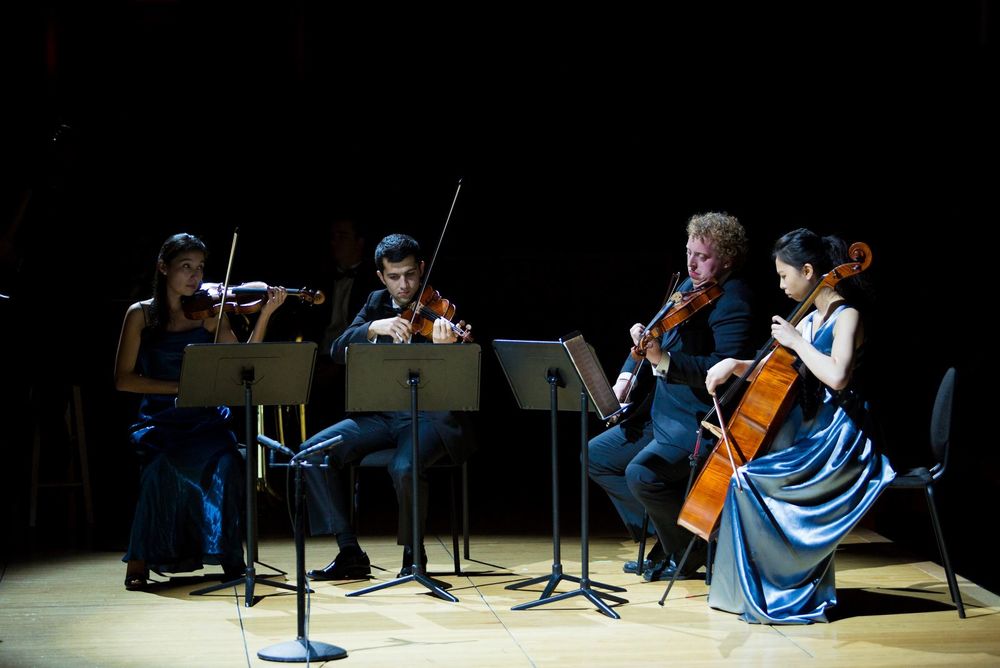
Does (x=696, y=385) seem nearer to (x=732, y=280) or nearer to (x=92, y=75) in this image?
(x=732, y=280)

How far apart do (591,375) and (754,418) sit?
19.5 inches

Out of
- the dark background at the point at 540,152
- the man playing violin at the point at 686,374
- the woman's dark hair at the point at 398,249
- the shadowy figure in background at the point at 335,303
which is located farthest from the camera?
the dark background at the point at 540,152

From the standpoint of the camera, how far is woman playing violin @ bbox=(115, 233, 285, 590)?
4.08 m

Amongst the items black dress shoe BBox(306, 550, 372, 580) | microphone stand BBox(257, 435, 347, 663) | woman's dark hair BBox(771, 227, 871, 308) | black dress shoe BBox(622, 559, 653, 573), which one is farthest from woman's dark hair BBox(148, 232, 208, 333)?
woman's dark hair BBox(771, 227, 871, 308)

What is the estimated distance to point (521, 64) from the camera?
616cm

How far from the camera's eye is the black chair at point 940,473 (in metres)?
3.64

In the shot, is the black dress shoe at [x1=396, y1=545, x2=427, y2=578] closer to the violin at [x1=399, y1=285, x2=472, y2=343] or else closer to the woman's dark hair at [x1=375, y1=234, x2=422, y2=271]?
the violin at [x1=399, y1=285, x2=472, y2=343]

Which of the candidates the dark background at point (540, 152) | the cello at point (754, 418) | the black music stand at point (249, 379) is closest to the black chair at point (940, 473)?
the cello at point (754, 418)

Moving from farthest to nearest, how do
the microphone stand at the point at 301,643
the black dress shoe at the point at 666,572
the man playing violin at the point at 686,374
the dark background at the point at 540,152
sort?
the dark background at the point at 540,152 → the black dress shoe at the point at 666,572 → the man playing violin at the point at 686,374 → the microphone stand at the point at 301,643

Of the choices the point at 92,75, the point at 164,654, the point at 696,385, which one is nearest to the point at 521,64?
the point at 92,75

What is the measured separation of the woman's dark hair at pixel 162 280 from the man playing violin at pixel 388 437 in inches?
23.6

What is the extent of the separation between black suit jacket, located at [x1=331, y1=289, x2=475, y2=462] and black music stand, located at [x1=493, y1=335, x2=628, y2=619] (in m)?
0.46

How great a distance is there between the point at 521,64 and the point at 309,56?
1048 millimetres

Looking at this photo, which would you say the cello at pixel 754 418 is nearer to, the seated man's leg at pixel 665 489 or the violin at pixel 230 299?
the seated man's leg at pixel 665 489
